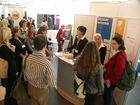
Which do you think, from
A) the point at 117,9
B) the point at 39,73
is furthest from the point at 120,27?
the point at 39,73

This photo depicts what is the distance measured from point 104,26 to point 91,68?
6.47 feet

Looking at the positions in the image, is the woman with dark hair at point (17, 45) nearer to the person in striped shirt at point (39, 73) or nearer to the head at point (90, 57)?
the person in striped shirt at point (39, 73)

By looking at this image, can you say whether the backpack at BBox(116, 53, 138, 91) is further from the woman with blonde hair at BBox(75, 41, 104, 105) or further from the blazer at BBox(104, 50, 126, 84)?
the woman with blonde hair at BBox(75, 41, 104, 105)

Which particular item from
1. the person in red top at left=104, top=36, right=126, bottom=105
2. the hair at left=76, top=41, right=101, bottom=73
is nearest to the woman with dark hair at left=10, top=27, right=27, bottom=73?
the hair at left=76, top=41, right=101, bottom=73

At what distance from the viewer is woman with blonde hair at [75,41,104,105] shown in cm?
178

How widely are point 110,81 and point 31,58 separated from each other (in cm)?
129

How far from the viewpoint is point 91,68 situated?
70.6 inches

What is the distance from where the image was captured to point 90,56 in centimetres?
178

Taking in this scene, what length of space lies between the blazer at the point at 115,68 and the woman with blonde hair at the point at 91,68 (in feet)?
1.31

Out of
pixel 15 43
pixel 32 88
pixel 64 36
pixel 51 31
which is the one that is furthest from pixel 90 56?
pixel 51 31

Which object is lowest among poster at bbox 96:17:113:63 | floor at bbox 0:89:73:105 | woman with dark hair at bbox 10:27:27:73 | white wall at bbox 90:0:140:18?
floor at bbox 0:89:73:105

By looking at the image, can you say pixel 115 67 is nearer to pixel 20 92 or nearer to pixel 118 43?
pixel 118 43

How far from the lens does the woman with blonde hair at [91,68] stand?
1.78m

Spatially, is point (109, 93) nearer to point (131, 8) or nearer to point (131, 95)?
point (131, 95)
